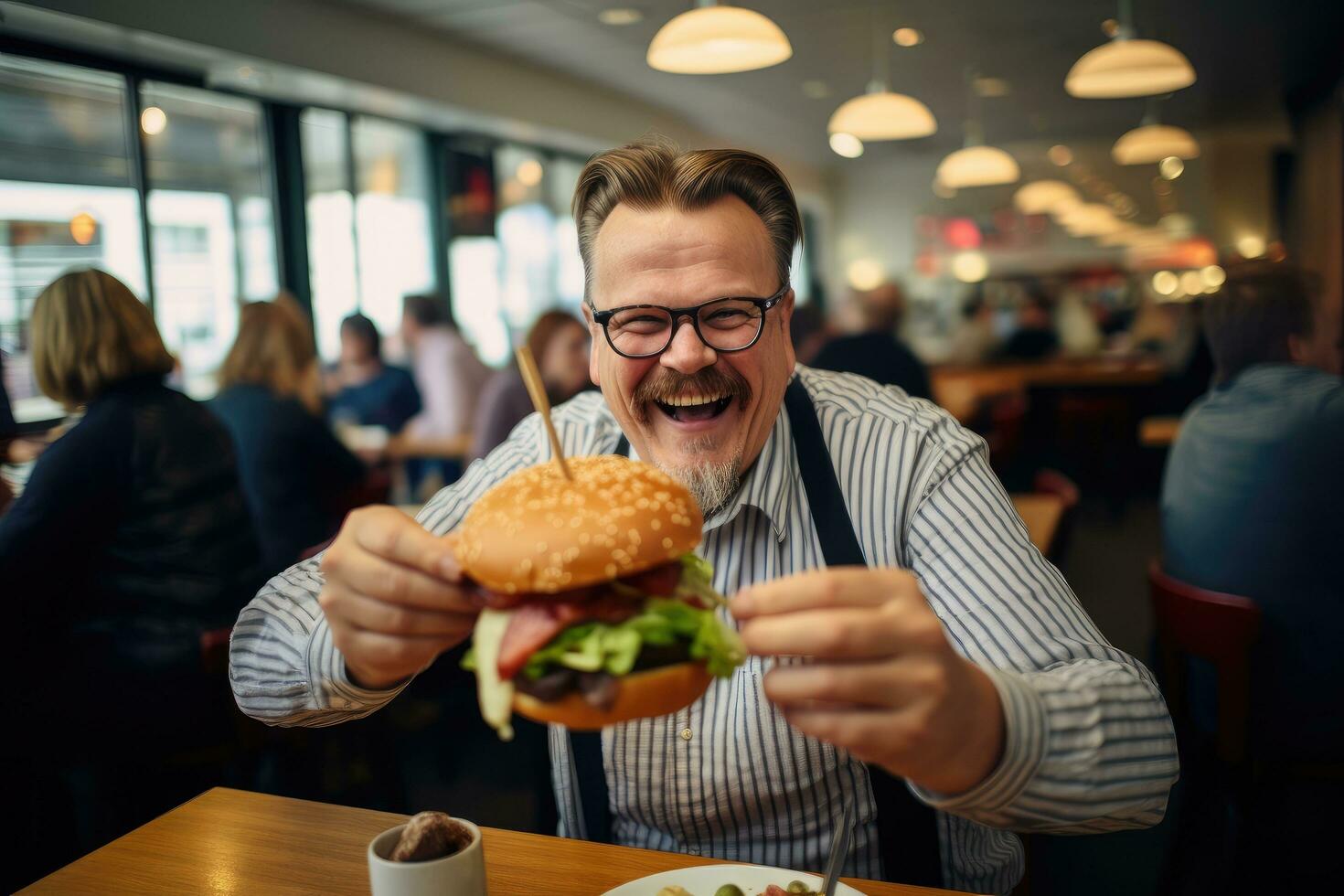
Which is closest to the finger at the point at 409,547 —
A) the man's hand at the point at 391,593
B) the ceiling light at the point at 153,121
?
the man's hand at the point at 391,593

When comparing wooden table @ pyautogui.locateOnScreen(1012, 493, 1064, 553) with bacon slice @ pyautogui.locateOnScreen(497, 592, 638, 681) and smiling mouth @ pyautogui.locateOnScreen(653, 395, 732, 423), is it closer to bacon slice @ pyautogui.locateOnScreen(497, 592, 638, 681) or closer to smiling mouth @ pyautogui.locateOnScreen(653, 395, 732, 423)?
smiling mouth @ pyautogui.locateOnScreen(653, 395, 732, 423)

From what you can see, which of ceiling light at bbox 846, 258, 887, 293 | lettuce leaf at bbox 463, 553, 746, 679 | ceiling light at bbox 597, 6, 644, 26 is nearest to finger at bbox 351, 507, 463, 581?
lettuce leaf at bbox 463, 553, 746, 679

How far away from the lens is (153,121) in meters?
6.05

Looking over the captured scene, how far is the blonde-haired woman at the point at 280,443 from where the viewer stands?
415 cm

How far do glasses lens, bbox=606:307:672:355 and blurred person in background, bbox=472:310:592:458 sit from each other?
3203 mm

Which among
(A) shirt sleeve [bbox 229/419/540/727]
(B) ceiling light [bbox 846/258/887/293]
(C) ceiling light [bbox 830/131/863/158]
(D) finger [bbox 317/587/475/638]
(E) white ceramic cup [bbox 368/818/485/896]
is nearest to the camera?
(E) white ceramic cup [bbox 368/818/485/896]

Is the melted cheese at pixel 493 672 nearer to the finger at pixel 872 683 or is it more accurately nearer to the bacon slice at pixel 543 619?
the bacon slice at pixel 543 619

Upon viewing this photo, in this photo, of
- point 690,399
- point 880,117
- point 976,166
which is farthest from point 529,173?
point 690,399

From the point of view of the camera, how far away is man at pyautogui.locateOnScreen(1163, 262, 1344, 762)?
2.53 meters

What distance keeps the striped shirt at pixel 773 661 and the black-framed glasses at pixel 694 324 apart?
0.25m

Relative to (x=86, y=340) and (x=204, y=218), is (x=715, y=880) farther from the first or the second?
(x=204, y=218)

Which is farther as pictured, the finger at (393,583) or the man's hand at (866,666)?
the finger at (393,583)

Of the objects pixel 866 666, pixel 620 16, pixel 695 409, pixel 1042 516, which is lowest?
pixel 1042 516

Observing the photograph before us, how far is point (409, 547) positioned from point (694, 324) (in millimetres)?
578
